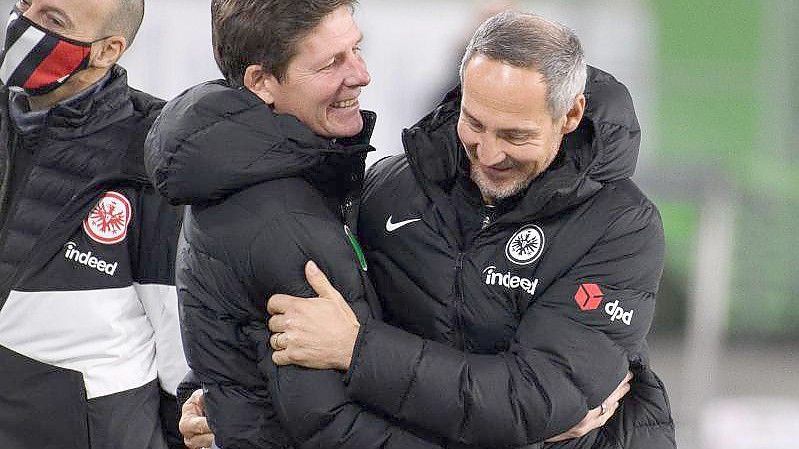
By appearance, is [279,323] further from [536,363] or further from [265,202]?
[536,363]

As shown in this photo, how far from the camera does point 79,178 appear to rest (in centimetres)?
267

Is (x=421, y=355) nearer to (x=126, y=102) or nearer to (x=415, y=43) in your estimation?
(x=126, y=102)

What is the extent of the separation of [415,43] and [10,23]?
376 cm

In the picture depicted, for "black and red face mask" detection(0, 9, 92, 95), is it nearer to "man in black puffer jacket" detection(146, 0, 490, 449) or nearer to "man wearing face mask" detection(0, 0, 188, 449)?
"man wearing face mask" detection(0, 0, 188, 449)

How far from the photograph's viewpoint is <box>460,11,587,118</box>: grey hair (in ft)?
7.31

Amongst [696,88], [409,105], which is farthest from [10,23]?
[696,88]

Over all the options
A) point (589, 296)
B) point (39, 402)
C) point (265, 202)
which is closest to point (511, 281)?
point (589, 296)

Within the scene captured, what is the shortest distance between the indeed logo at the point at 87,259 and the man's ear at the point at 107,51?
1.30 feet

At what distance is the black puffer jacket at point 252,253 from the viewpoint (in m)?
2.16

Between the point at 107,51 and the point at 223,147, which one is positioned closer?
the point at 223,147

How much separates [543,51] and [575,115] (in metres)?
0.16

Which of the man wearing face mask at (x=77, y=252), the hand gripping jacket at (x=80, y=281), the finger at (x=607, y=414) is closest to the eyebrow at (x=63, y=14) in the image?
the man wearing face mask at (x=77, y=252)

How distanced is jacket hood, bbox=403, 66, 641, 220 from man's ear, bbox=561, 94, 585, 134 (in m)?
0.04

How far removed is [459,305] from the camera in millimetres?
2299
